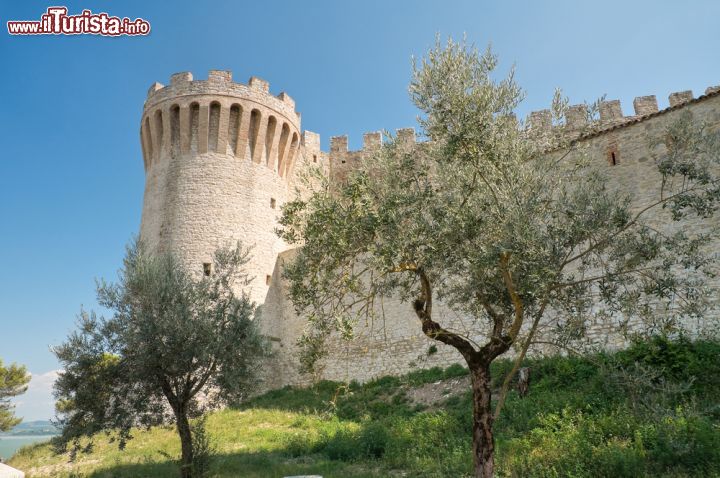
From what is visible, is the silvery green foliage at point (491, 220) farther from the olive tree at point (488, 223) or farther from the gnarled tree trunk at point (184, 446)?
the gnarled tree trunk at point (184, 446)

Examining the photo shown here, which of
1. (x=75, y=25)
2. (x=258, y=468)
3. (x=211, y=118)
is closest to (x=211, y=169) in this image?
(x=211, y=118)

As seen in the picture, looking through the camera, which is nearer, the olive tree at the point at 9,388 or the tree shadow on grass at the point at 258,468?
the tree shadow on grass at the point at 258,468

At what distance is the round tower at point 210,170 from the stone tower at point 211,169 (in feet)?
0.12

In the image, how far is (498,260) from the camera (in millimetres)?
6125

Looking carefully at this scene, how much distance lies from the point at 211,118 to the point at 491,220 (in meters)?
15.3

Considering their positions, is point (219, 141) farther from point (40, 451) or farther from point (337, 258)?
point (337, 258)

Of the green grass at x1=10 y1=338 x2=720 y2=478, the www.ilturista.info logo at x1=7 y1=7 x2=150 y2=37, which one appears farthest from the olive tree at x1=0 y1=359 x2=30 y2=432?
the www.ilturista.info logo at x1=7 y1=7 x2=150 y2=37

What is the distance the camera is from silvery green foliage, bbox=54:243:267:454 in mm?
9375

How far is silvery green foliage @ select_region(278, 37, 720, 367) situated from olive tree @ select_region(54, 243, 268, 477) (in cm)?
Answer: 292

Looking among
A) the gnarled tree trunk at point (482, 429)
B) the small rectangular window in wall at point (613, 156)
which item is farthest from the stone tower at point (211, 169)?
the gnarled tree trunk at point (482, 429)

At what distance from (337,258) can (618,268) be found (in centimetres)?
385

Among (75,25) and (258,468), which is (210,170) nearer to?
(75,25)

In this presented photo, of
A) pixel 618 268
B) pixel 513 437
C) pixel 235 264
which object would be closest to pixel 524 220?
pixel 618 268

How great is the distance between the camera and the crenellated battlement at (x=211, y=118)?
1906 centimetres
